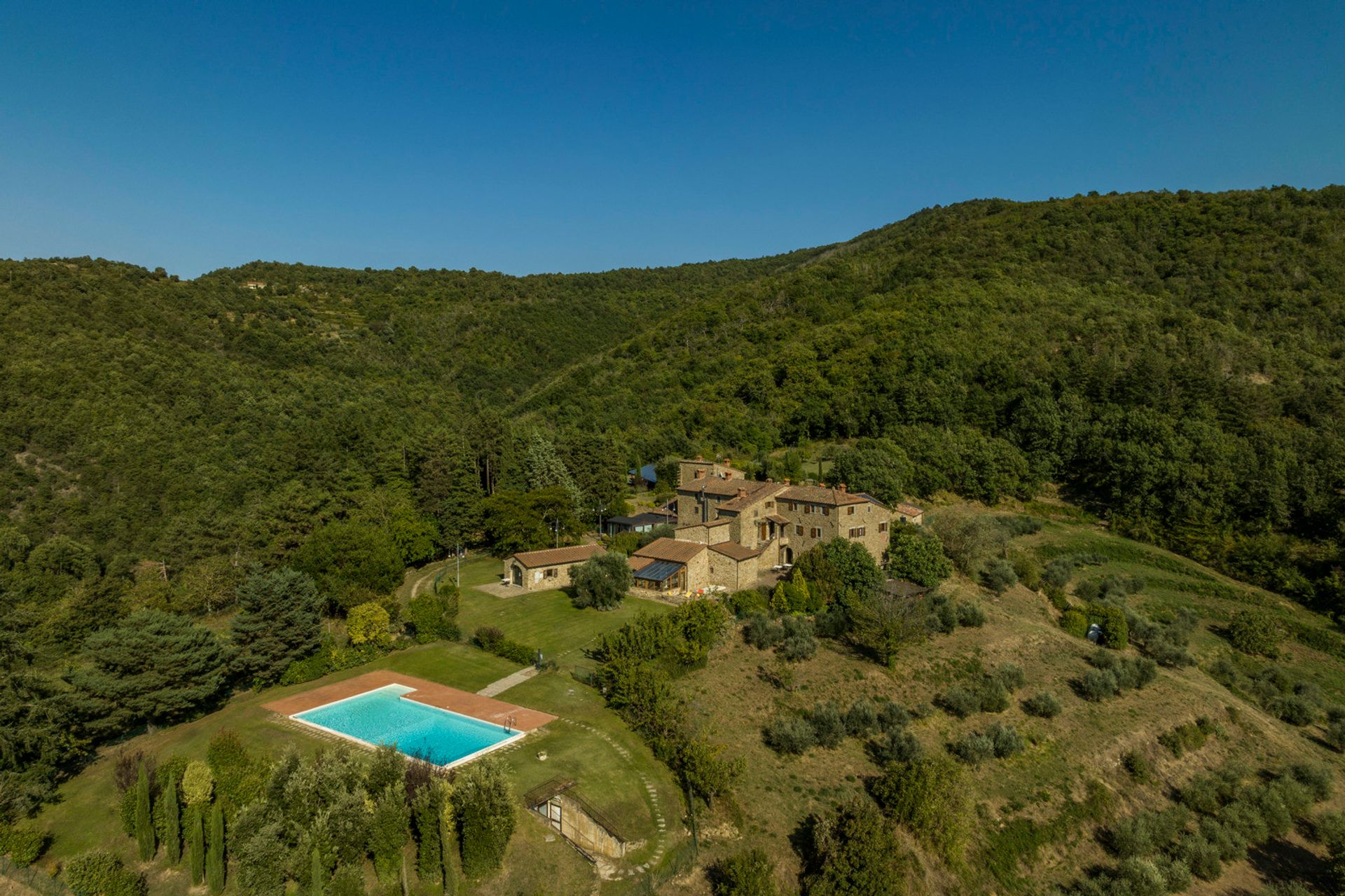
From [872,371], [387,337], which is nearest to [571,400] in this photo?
[387,337]

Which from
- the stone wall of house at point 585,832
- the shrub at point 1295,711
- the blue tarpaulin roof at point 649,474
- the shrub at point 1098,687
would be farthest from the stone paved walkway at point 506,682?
the blue tarpaulin roof at point 649,474

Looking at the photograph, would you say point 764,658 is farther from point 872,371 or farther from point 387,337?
point 387,337

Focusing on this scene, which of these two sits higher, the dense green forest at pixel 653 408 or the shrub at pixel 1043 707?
the dense green forest at pixel 653 408

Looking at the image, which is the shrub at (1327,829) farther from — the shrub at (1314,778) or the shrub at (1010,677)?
the shrub at (1010,677)

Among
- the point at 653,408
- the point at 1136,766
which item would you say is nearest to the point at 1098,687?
the point at 1136,766

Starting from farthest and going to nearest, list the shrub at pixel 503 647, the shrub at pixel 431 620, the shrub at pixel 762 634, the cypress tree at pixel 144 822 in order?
the shrub at pixel 431 620 < the shrub at pixel 762 634 < the shrub at pixel 503 647 < the cypress tree at pixel 144 822

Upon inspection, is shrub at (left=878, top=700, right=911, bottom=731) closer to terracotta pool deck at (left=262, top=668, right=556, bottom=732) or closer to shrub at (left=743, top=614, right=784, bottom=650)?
shrub at (left=743, top=614, right=784, bottom=650)

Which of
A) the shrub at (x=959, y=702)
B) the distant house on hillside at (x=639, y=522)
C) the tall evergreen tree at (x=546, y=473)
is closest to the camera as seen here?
the shrub at (x=959, y=702)

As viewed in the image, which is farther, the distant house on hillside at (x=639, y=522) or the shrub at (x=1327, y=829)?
the distant house on hillside at (x=639, y=522)
